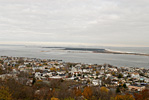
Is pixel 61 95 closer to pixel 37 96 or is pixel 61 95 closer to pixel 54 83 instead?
pixel 37 96

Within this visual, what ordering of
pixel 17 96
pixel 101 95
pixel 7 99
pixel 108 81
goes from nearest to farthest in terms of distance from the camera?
pixel 7 99 → pixel 17 96 → pixel 101 95 → pixel 108 81

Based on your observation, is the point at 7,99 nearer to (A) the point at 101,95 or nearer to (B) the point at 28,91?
(B) the point at 28,91

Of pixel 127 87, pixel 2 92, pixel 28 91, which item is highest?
pixel 2 92

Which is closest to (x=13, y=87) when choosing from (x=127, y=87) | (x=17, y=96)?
(x=17, y=96)

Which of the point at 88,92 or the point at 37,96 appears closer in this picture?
the point at 37,96

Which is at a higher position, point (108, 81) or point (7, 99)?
point (7, 99)

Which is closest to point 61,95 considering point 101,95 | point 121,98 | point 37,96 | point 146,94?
point 37,96

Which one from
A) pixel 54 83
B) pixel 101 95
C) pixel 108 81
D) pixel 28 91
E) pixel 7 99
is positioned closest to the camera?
pixel 7 99

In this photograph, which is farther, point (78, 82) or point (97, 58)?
point (97, 58)

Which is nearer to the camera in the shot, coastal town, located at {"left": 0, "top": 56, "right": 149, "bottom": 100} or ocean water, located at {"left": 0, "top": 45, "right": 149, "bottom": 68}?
coastal town, located at {"left": 0, "top": 56, "right": 149, "bottom": 100}

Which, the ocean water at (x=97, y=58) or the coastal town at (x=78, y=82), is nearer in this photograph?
the coastal town at (x=78, y=82)
